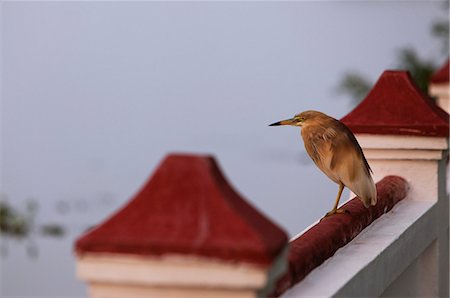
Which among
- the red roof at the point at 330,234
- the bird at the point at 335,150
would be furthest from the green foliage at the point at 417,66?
the bird at the point at 335,150

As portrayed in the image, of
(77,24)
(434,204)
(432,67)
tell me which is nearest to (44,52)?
(77,24)

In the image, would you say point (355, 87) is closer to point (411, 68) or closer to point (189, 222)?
point (411, 68)

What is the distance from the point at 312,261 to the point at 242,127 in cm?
1993

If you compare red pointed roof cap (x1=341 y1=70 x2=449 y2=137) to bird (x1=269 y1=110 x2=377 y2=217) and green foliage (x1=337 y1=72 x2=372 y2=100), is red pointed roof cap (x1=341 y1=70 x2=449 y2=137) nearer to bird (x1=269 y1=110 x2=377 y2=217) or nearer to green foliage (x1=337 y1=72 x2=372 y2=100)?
bird (x1=269 y1=110 x2=377 y2=217)

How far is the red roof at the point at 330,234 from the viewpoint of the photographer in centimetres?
247

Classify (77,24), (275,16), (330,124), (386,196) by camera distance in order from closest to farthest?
(330,124), (386,196), (77,24), (275,16)

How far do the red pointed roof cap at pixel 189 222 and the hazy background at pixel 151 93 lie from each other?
11.2 metres

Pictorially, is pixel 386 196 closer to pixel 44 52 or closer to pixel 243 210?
pixel 243 210

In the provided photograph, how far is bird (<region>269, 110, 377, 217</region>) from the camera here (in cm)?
309

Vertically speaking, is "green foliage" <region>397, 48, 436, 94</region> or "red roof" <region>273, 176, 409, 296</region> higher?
"red roof" <region>273, 176, 409, 296</region>

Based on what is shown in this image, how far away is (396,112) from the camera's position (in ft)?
12.6

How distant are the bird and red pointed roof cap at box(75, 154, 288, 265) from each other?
3.68 ft

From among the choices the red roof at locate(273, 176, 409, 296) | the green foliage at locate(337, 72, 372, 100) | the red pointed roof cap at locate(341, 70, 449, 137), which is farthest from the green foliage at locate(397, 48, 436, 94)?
the red roof at locate(273, 176, 409, 296)

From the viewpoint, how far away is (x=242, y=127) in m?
22.5
